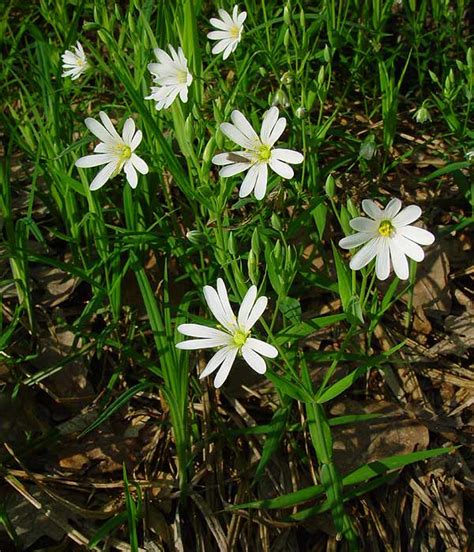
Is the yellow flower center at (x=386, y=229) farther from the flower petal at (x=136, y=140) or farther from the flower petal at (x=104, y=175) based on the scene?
the flower petal at (x=104, y=175)

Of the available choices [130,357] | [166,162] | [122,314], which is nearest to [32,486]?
[130,357]

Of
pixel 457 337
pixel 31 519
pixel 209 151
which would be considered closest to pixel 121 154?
pixel 209 151

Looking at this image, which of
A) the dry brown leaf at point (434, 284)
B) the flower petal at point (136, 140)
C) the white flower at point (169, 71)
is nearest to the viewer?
the flower petal at point (136, 140)

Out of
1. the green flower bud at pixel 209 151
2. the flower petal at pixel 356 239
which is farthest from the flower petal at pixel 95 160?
the flower petal at pixel 356 239

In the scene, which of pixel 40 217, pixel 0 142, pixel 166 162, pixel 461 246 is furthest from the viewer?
pixel 0 142

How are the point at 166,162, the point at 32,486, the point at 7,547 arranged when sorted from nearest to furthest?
the point at 7,547
the point at 32,486
the point at 166,162

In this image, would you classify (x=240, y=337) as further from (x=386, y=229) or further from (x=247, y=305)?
(x=386, y=229)

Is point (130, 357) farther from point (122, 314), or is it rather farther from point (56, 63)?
point (56, 63)
